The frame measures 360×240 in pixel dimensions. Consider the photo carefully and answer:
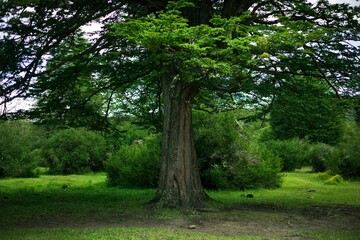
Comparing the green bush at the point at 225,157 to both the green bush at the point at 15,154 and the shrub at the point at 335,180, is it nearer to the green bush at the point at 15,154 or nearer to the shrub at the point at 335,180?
the shrub at the point at 335,180

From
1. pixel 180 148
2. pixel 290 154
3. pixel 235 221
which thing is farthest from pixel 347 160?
pixel 235 221

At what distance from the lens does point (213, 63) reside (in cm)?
1012

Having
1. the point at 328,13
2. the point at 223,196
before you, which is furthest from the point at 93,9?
the point at 223,196

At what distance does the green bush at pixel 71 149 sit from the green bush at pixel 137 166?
7.28m

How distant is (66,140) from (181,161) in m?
17.8

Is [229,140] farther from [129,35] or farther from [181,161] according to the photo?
[129,35]

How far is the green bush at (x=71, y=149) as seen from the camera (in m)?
28.9

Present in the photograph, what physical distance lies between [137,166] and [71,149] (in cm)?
1014

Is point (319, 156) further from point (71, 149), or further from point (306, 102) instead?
point (306, 102)

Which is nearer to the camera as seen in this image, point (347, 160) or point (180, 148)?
point (180, 148)

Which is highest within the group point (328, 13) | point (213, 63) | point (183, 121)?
point (328, 13)

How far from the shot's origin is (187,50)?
10227mm

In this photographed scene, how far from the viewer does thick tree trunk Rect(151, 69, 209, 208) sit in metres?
12.5

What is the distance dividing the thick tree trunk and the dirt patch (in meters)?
0.70
